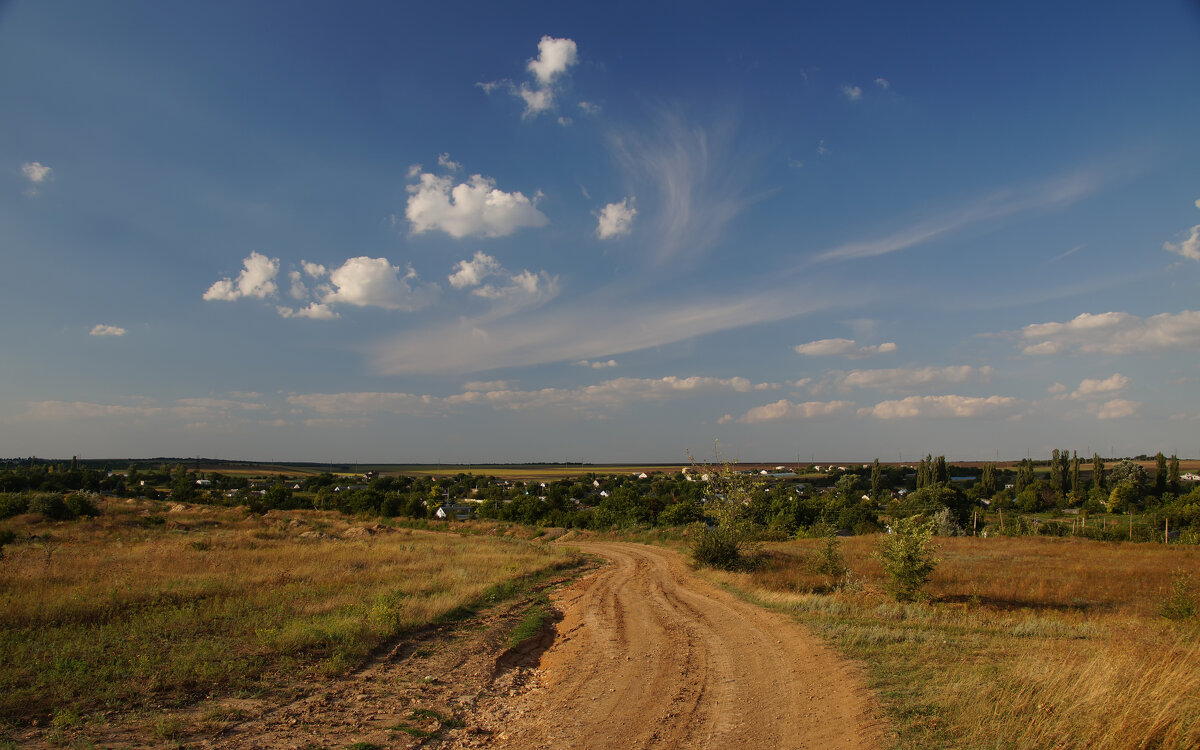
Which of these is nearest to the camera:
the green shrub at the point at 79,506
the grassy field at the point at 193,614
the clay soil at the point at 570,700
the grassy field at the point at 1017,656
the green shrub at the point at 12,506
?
the grassy field at the point at 1017,656

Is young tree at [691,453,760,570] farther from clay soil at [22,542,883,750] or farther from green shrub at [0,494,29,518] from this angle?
green shrub at [0,494,29,518]

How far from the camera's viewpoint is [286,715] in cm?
810

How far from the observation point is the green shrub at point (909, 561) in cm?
1766

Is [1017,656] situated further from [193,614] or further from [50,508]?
[50,508]

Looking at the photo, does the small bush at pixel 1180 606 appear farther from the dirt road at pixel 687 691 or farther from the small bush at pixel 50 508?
the small bush at pixel 50 508

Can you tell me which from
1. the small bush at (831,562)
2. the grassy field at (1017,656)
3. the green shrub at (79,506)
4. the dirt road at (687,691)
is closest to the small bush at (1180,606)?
the grassy field at (1017,656)

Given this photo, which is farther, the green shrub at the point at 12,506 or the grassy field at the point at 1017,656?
the green shrub at the point at 12,506

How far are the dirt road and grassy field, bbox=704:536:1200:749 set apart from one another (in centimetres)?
79

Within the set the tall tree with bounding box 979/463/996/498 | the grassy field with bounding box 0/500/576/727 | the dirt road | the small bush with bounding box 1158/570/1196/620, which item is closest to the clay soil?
the dirt road

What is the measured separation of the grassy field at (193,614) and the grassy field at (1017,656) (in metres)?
9.77

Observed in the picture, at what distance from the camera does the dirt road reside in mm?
7344

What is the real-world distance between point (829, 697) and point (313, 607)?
1291cm

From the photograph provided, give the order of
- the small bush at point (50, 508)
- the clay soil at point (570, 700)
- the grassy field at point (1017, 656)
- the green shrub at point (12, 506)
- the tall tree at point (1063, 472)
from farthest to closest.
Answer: the tall tree at point (1063, 472)
the small bush at point (50, 508)
the green shrub at point (12, 506)
the clay soil at point (570, 700)
the grassy field at point (1017, 656)

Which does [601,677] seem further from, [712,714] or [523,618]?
[523,618]
